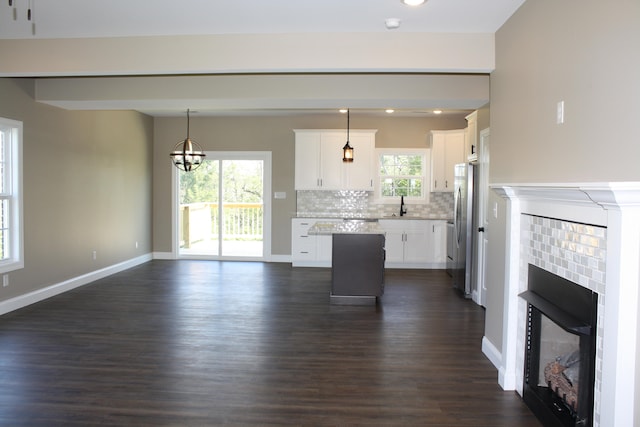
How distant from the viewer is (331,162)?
27.5 feet

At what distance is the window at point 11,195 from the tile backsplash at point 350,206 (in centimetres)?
467

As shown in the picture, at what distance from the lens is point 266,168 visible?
8.84 meters

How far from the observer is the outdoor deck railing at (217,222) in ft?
29.3

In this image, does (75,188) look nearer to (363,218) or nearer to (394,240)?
(363,218)

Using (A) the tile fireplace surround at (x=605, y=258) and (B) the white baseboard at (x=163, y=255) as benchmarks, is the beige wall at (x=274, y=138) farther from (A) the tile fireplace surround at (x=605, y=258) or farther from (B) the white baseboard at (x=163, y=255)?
(A) the tile fireplace surround at (x=605, y=258)

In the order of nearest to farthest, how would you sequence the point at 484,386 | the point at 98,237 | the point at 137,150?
the point at 484,386 → the point at 98,237 → the point at 137,150

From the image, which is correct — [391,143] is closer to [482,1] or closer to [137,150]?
[137,150]

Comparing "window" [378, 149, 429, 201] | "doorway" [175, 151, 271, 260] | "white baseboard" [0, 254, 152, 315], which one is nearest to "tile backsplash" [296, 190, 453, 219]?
"window" [378, 149, 429, 201]

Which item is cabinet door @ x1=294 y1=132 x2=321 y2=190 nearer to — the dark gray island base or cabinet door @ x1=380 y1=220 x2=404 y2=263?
cabinet door @ x1=380 y1=220 x2=404 y2=263

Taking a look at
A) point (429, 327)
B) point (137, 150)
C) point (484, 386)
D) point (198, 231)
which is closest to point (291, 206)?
point (198, 231)

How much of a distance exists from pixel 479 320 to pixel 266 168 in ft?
16.8

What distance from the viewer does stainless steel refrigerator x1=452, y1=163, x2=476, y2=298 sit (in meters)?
5.92

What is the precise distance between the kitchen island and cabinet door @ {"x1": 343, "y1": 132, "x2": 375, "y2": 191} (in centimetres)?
271

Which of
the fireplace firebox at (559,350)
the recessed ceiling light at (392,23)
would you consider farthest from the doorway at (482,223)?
the fireplace firebox at (559,350)
